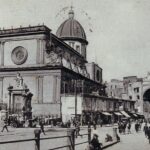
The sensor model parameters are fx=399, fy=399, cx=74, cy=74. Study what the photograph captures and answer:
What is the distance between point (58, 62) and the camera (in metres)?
32.4

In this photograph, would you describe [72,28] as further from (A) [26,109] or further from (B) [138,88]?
(A) [26,109]

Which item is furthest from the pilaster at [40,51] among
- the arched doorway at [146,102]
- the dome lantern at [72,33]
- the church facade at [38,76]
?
the arched doorway at [146,102]

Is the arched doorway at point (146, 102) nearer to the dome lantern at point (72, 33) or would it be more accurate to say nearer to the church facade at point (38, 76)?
the dome lantern at point (72, 33)

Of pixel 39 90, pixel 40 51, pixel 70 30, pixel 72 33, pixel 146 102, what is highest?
pixel 70 30

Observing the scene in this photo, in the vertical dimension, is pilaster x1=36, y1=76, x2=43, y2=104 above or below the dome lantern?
below

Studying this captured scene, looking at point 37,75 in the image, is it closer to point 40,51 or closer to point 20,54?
point 40,51

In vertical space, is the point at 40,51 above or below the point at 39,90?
above

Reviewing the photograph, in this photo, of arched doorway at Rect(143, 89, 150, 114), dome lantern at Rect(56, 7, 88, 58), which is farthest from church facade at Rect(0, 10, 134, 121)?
arched doorway at Rect(143, 89, 150, 114)

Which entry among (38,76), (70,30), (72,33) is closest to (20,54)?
(38,76)

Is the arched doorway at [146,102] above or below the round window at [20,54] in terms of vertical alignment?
below

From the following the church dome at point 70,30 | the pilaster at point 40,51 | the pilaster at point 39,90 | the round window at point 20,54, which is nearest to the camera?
the pilaster at point 39,90

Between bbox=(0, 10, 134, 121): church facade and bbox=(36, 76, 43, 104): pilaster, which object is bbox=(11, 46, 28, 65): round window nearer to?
bbox=(0, 10, 134, 121): church facade

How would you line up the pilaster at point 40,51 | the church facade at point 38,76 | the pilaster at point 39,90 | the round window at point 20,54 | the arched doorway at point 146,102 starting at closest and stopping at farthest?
the church facade at point 38,76 < the pilaster at point 39,90 < the pilaster at point 40,51 < the round window at point 20,54 < the arched doorway at point 146,102

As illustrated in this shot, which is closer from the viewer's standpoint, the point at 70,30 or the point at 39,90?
the point at 39,90
